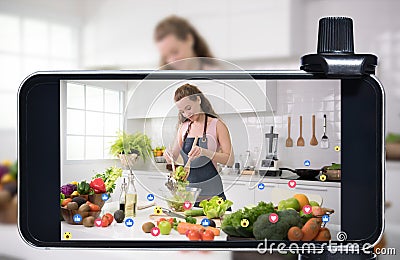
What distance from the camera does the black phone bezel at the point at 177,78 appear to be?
0.48m

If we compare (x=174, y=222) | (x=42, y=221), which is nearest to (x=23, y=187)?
(x=42, y=221)

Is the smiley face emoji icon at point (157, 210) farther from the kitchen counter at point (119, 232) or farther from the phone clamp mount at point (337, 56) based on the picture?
the phone clamp mount at point (337, 56)

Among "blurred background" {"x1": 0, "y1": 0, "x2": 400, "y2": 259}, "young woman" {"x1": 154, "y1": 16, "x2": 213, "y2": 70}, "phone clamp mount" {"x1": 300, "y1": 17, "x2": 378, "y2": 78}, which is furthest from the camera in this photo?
"young woman" {"x1": 154, "y1": 16, "x2": 213, "y2": 70}

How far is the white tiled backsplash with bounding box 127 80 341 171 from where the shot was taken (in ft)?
1.61

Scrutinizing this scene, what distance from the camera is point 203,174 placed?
1.71ft

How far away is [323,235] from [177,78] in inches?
8.5

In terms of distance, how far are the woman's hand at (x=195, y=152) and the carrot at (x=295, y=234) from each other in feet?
0.40

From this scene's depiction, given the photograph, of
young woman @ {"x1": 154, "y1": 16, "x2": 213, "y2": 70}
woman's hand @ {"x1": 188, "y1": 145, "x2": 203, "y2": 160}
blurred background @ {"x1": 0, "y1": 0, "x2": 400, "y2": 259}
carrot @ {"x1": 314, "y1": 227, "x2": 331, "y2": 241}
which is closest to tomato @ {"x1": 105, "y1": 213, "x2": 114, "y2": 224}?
woman's hand @ {"x1": 188, "y1": 145, "x2": 203, "y2": 160}

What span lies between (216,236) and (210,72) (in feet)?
0.55

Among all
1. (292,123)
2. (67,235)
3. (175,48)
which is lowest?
(67,235)
